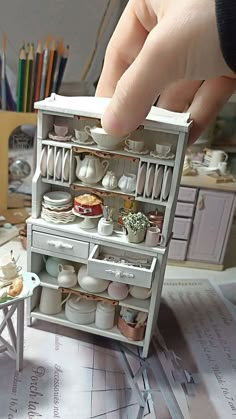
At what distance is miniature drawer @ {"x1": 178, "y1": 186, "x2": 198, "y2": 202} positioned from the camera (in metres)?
1.53

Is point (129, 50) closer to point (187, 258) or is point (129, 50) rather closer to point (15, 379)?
point (15, 379)

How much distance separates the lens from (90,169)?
1031 millimetres

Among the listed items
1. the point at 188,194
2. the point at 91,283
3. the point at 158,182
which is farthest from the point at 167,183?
the point at 188,194

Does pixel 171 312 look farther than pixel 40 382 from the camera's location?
Yes

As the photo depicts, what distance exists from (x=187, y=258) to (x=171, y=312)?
319mm

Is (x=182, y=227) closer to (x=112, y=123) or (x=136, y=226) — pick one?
(x=136, y=226)

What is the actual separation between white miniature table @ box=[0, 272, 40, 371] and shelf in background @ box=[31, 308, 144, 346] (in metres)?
0.14

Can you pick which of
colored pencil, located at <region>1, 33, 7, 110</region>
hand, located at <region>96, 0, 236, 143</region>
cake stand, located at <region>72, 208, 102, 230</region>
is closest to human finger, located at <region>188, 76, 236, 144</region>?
hand, located at <region>96, 0, 236, 143</region>

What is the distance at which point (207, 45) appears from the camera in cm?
43

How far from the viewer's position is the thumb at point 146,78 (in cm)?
47

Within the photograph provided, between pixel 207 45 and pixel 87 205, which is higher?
pixel 207 45

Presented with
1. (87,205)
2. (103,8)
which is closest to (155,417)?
(87,205)

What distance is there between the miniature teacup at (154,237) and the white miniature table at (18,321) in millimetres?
284

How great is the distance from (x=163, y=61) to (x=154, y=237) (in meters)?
0.58
